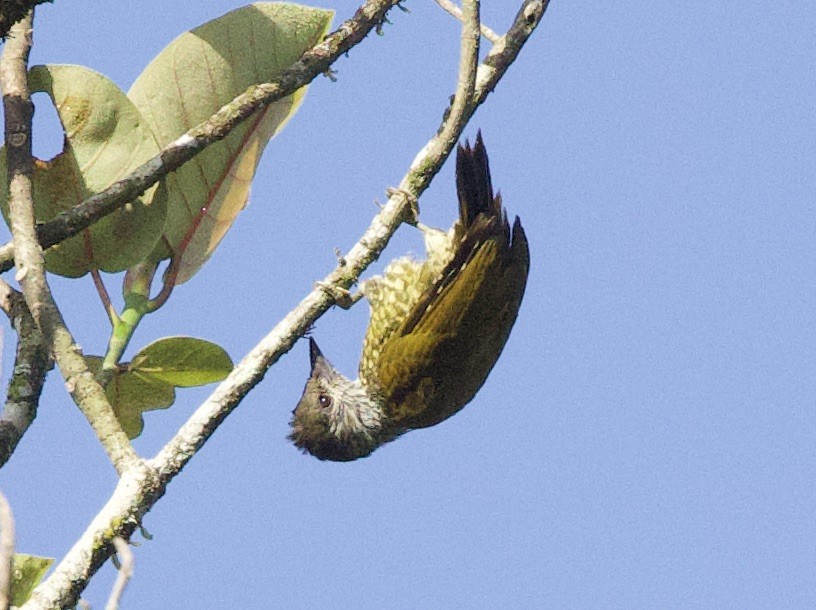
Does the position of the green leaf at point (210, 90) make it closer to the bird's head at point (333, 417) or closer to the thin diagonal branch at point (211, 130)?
the thin diagonal branch at point (211, 130)

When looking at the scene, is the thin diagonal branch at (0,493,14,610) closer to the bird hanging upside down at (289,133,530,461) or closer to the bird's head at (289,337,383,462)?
the bird hanging upside down at (289,133,530,461)

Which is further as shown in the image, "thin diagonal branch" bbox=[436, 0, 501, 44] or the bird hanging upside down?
the bird hanging upside down

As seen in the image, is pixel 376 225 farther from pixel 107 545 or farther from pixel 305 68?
pixel 107 545

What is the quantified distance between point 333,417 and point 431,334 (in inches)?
28.4

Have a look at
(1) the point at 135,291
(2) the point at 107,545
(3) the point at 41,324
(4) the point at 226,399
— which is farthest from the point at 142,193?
(2) the point at 107,545

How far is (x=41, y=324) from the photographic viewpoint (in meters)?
3.33

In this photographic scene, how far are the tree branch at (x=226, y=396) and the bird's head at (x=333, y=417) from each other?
1842 millimetres

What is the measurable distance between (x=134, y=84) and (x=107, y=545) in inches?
60.9

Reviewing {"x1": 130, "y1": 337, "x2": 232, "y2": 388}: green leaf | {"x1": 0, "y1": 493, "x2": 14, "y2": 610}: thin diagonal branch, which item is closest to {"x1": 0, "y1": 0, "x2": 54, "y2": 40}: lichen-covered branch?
{"x1": 130, "y1": 337, "x2": 232, "y2": 388}: green leaf

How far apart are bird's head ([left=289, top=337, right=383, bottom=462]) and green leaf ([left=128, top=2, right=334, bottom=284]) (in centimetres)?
197

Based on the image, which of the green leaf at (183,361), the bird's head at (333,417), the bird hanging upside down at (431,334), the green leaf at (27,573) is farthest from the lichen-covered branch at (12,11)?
the bird's head at (333,417)

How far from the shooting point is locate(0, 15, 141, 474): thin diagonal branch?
124 inches

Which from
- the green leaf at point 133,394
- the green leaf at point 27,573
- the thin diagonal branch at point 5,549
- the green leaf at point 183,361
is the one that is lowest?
the green leaf at point 27,573

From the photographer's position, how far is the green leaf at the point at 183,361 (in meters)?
3.51
